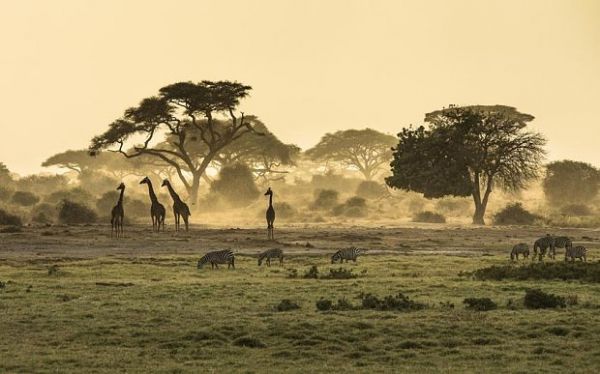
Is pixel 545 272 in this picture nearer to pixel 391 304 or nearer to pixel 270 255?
pixel 391 304

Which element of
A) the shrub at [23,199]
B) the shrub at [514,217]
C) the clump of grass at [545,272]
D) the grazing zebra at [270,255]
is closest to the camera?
the clump of grass at [545,272]

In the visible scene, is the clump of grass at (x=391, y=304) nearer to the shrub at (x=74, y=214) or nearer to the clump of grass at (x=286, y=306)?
the clump of grass at (x=286, y=306)

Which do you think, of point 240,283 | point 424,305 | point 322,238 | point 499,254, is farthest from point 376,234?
point 424,305

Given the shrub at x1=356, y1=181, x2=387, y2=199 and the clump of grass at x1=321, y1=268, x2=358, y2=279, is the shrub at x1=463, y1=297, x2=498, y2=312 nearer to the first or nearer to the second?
the clump of grass at x1=321, y1=268, x2=358, y2=279

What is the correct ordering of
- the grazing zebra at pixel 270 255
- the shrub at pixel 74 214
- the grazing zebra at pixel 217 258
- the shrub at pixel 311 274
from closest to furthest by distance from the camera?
the shrub at pixel 311 274 → the grazing zebra at pixel 217 258 → the grazing zebra at pixel 270 255 → the shrub at pixel 74 214

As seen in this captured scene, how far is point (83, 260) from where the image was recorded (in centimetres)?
3456

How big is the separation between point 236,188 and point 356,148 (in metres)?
32.7

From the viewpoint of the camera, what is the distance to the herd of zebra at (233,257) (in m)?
31.0

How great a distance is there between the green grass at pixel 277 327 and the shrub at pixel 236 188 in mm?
67541

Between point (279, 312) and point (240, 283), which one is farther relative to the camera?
point (240, 283)

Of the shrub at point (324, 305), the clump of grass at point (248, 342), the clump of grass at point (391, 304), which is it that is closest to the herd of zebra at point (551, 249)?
the clump of grass at point (391, 304)

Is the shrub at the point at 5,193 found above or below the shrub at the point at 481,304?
above

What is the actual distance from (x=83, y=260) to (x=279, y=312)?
15.4 m

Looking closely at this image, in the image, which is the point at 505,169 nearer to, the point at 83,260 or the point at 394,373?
the point at 83,260
